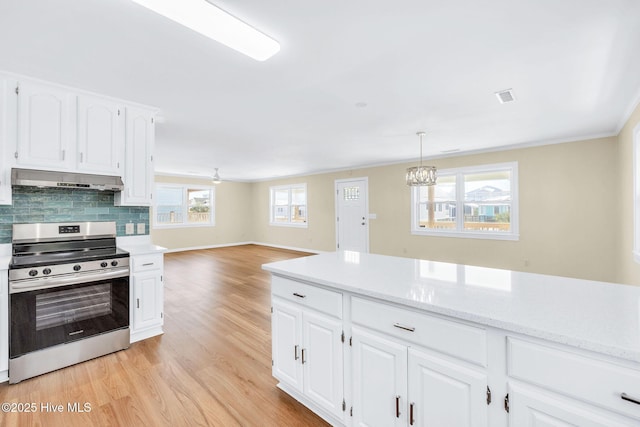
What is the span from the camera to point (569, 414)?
3.22ft

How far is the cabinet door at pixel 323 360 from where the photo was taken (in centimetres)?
165

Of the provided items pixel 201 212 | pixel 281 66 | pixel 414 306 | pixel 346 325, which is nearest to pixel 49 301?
pixel 346 325

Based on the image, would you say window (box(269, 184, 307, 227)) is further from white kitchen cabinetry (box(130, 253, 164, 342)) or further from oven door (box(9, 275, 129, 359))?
oven door (box(9, 275, 129, 359))

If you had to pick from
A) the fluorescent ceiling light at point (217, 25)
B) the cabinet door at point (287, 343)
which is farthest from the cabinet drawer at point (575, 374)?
the fluorescent ceiling light at point (217, 25)

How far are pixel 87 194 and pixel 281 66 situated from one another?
97.4 inches

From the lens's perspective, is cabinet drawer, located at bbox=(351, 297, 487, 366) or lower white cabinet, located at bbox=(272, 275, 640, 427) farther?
cabinet drawer, located at bbox=(351, 297, 487, 366)

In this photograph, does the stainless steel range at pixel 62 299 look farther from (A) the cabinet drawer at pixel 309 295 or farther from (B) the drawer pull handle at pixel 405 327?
(B) the drawer pull handle at pixel 405 327

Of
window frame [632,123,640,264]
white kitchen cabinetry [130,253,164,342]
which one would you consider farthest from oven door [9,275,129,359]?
window frame [632,123,640,264]

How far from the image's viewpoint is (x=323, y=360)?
5.65 ft

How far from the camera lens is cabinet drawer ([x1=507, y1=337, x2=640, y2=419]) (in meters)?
0.89

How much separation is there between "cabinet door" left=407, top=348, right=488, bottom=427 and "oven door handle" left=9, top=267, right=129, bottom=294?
2627 millimetres

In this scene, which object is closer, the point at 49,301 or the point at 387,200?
the point at 49,301

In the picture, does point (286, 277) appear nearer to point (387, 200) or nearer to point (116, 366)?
point (116, 366)

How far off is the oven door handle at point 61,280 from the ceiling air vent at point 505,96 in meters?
3.95
